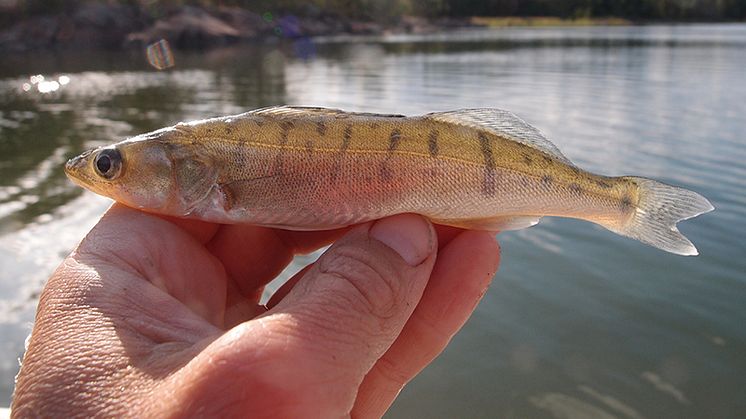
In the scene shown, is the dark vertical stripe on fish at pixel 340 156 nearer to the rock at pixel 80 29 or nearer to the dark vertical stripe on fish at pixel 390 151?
the dark vertical stripe on fish at pixel 390 151

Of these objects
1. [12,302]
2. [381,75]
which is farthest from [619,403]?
[381,75]

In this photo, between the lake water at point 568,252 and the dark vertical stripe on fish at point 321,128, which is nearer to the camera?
the dark vertical stripe on fish at point 321,128

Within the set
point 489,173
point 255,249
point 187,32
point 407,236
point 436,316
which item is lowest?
point 436,316

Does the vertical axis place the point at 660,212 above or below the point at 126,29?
below

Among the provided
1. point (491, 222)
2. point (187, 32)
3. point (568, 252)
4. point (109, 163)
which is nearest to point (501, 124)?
point (491, 222)

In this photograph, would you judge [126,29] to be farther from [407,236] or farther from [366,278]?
[366,278]

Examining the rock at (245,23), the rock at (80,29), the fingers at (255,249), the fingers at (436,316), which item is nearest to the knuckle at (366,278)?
the fingers at (436,316)
